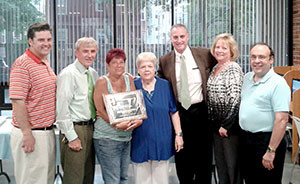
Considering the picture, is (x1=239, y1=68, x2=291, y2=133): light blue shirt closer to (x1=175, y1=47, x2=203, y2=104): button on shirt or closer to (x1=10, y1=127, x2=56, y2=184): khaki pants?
(x1=175, y1=47, x2=203, y2=104): button on shirt

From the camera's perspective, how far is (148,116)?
301cm

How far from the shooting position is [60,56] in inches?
291

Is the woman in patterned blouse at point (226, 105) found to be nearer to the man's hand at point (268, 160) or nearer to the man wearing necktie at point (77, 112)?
the man's hand at point (268, 160)

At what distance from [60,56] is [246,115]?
515 cm

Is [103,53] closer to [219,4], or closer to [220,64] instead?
[219,4]

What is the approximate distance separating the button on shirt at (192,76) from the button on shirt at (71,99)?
0.84 metres

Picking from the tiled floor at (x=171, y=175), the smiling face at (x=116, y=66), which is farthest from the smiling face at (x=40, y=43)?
the tiled floor at (x=171, y=175)

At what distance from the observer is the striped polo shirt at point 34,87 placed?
278 cm

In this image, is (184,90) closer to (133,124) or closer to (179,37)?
(179,37)

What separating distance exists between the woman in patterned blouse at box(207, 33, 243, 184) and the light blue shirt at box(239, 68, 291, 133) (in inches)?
7.1

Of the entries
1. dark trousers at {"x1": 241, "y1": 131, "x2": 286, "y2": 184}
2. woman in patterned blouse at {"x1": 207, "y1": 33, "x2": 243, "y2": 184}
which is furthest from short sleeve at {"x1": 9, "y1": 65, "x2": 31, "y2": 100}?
dark trousers at {"x1": 241, "y1": 131, "x2": 286, "y2": 184}

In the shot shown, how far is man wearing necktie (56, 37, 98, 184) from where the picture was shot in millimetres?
2910

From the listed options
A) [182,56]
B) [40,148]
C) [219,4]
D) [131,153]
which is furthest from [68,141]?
[219,4]

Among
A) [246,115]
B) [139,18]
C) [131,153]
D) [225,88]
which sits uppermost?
[139,18]
